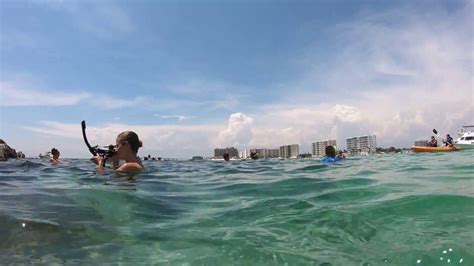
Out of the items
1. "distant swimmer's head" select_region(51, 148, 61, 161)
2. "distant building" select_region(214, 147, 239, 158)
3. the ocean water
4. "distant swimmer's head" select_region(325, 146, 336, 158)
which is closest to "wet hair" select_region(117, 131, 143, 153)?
the ocean water

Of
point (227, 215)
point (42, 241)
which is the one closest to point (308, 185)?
point (227, 215)

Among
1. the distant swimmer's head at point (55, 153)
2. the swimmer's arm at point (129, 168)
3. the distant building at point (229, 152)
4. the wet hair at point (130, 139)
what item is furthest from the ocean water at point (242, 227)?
the distant building at point (229, 152)

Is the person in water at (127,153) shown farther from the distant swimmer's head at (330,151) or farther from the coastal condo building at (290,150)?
the coastal condo building at (290,150)

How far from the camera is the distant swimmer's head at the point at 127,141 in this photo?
9648 mm

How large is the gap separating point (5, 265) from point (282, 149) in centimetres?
12565

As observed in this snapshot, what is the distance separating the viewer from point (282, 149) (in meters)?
128

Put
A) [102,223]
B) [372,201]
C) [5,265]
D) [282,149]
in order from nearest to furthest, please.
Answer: [5,265] → [102,223] → [372,201] → [282,149]

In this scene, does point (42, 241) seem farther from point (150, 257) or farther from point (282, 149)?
point (282, 149)

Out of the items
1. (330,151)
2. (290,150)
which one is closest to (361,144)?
(290,150)

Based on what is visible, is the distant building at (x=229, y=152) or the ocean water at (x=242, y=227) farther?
the distant building at (x=229, y=152)

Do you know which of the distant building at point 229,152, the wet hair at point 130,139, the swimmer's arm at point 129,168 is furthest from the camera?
the distant building at point 229,152

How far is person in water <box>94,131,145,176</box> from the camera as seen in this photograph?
970cm

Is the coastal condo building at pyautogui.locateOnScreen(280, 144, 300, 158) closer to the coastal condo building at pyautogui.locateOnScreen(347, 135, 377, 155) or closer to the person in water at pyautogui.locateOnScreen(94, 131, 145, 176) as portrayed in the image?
the coastal condo building at pyautogui.locateOnScreen(347, 135, 377, 155)

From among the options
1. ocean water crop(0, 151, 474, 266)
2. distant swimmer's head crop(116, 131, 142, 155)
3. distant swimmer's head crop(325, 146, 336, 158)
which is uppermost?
distant swimmer's head crop(116, 131, 142, 155)
